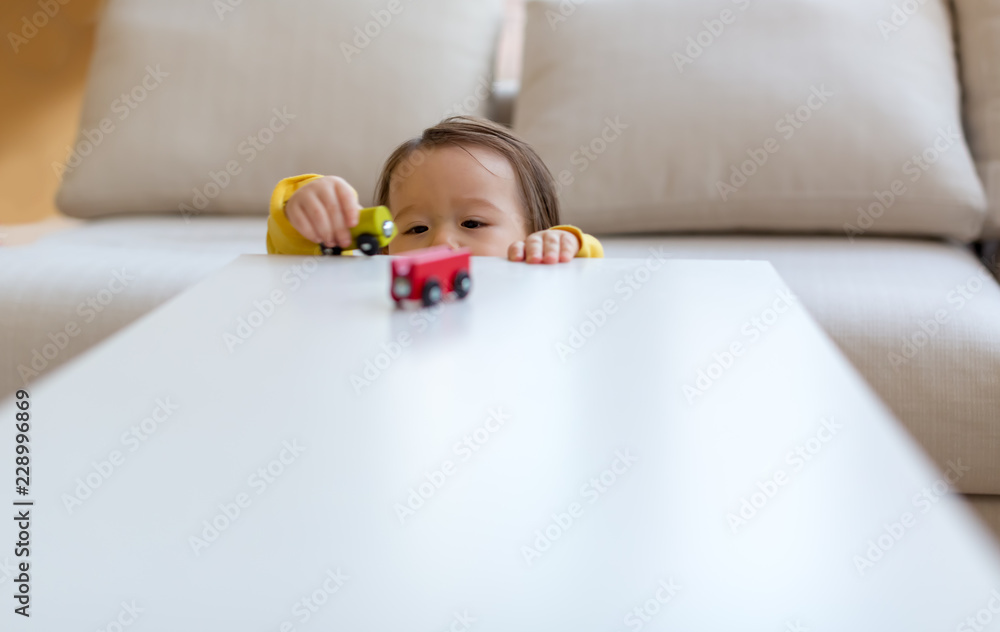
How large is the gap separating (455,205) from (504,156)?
160 millimetres

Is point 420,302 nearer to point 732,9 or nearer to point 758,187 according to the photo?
point 758,187

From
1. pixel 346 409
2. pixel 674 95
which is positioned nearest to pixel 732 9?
pixel 674 95

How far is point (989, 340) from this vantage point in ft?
3.51
